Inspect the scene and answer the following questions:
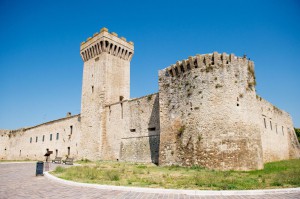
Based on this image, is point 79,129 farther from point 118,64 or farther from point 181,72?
point 181,72

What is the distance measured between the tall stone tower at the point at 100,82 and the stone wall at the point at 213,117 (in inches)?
424

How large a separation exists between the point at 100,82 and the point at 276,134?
20.7 metres

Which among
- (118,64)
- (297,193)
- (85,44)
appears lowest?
(297,193)

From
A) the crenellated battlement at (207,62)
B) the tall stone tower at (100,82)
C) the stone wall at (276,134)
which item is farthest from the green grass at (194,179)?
the tall stone tower at (100,82)

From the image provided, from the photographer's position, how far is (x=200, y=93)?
623 inches

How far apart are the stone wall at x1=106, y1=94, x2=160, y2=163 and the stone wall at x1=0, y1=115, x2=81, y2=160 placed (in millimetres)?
7547

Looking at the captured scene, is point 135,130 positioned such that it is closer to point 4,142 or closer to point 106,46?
point 106,46

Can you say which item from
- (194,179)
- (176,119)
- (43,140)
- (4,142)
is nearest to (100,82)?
(176,119)

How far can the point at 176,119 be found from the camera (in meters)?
16.9

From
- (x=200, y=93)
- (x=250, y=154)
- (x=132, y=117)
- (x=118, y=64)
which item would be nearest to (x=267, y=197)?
(x=250, y=154)

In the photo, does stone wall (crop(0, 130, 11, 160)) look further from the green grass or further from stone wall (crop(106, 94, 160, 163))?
the green grass

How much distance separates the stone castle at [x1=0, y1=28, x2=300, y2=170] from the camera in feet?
48.3

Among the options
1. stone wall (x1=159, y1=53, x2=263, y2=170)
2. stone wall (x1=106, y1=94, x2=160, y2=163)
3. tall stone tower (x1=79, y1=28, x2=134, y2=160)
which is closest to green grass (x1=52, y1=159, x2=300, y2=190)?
stone wall (x1=159, y1=53, x2=263, y2=170)

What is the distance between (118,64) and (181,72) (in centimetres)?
1314
